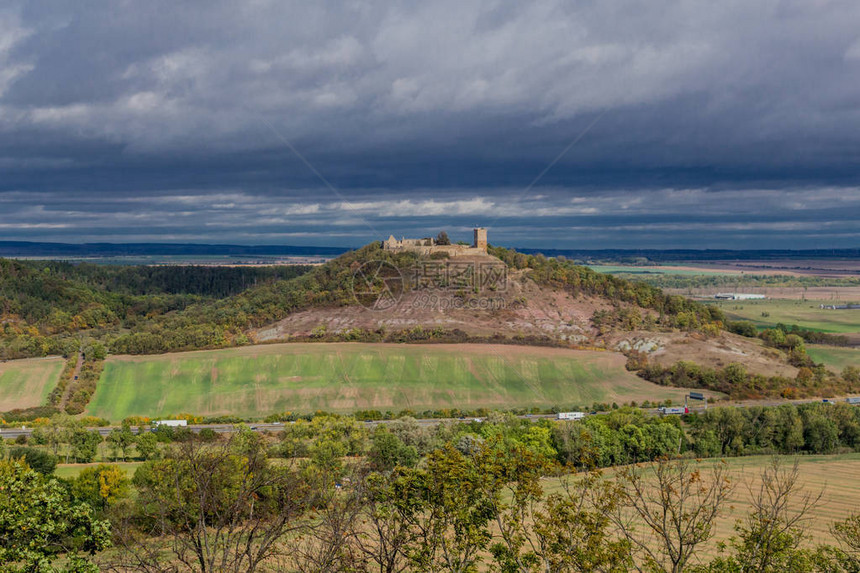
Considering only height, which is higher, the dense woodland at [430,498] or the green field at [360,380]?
the dense woodland at [430,498]

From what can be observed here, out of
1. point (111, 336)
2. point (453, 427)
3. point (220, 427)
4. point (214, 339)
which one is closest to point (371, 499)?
point (453, 427)

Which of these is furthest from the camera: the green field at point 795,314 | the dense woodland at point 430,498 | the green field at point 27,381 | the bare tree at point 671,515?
the green field at point 795,314

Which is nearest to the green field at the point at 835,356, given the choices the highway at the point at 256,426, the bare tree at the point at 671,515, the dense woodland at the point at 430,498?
the highway at the point at 256,426

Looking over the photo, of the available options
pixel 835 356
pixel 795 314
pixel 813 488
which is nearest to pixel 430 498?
pixel 813 488

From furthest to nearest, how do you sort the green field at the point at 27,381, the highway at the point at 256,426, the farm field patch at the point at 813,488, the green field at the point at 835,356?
the green field at the point at 835,356 → the green field at the point at 27,381 → the highway at the point at 256,426 → the farm field patch at the point at 813,488

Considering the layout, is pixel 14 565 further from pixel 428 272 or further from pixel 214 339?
pixel 428 272

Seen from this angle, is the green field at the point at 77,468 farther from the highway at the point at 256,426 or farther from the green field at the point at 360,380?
the green field at the point at 360,380

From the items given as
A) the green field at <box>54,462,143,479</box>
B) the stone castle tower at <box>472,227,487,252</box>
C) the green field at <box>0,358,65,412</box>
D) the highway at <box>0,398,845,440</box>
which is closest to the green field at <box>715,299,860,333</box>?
the stone castle tower at <box>472,227,487,252</box>
